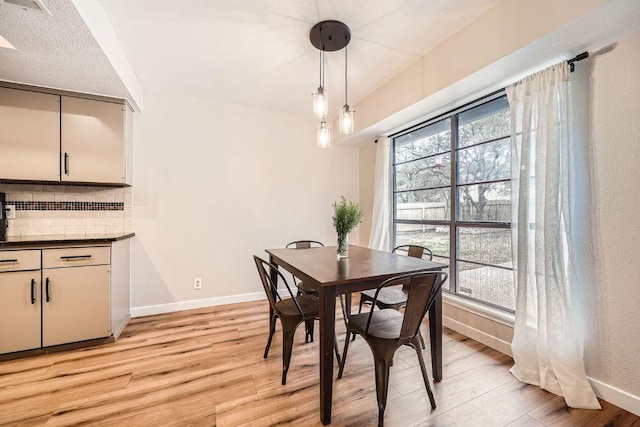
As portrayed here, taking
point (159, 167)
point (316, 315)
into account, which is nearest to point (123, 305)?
point (159, 167)

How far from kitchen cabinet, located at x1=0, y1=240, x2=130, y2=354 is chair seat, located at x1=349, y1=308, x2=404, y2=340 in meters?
2.28

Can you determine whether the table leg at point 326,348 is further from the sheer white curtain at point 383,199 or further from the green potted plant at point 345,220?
the sheer white curtain at point 383,199

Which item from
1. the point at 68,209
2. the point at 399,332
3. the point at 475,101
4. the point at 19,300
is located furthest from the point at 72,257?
the point at 475,101

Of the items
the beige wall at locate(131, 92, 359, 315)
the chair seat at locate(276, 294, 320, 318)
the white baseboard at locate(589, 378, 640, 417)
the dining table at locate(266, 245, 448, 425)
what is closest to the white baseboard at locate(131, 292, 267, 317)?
the beige wall at locate(131, 92, 359, 315)

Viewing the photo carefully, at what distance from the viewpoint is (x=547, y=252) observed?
1859mm

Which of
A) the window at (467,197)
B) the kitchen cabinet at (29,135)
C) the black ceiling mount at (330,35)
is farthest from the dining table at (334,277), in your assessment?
the kitchen cabinet at (29,135)

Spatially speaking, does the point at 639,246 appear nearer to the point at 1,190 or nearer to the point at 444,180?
the point at 444,180

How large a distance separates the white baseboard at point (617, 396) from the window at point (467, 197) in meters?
0.69

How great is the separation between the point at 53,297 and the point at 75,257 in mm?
361

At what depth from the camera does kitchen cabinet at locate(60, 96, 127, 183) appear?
2564 mm

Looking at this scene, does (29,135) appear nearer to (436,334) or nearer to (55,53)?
(55,53)

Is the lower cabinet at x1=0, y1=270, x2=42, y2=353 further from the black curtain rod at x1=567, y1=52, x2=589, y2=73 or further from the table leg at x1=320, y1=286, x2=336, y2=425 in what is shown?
the black curtain rod at x1=567, y1=52, x2=589, y2=73

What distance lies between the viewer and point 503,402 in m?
1.69

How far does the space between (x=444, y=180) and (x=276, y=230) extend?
2.23m
